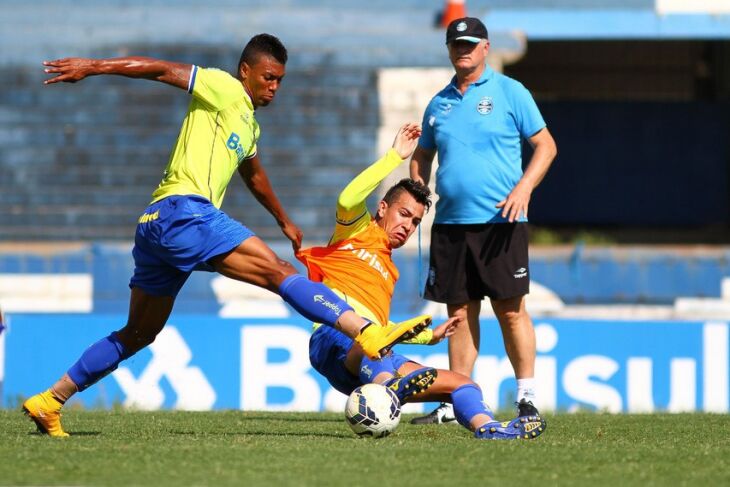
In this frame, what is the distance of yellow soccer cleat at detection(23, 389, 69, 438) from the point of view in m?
5.98

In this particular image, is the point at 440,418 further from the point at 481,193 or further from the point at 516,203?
the point at 516,203

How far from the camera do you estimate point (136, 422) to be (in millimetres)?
7180

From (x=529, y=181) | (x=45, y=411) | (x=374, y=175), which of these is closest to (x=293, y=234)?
(x=374, y=175)

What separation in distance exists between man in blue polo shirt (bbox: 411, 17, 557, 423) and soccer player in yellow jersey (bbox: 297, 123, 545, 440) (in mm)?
256

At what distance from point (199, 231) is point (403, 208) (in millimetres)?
1289

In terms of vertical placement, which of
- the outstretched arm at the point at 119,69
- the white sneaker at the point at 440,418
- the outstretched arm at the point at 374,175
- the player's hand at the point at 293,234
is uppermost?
the outstretched arm at the point at 119,69

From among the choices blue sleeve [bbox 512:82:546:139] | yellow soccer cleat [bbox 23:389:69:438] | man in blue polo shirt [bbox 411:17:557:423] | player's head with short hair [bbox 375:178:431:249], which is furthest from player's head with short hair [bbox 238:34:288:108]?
yellow soccer cleat [bbox 23:389:69:438]

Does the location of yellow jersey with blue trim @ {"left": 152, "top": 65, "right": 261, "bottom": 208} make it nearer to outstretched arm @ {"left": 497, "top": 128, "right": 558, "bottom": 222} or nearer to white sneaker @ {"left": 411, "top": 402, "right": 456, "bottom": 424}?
outstretched arm @ {"left": 497, "top": 128, "right": 558, "bottom": 222}

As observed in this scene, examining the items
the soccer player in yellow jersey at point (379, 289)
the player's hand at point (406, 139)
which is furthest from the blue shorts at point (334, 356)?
the player's hand at point (406, 139)

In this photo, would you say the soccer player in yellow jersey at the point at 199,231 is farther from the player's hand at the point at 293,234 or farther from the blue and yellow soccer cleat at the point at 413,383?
the player's hand at the point at 293,234

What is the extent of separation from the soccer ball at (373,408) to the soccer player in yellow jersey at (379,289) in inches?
2.3

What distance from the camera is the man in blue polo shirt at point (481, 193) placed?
263 inches

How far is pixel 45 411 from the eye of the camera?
599 cm

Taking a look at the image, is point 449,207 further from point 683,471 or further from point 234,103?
point 683,471
